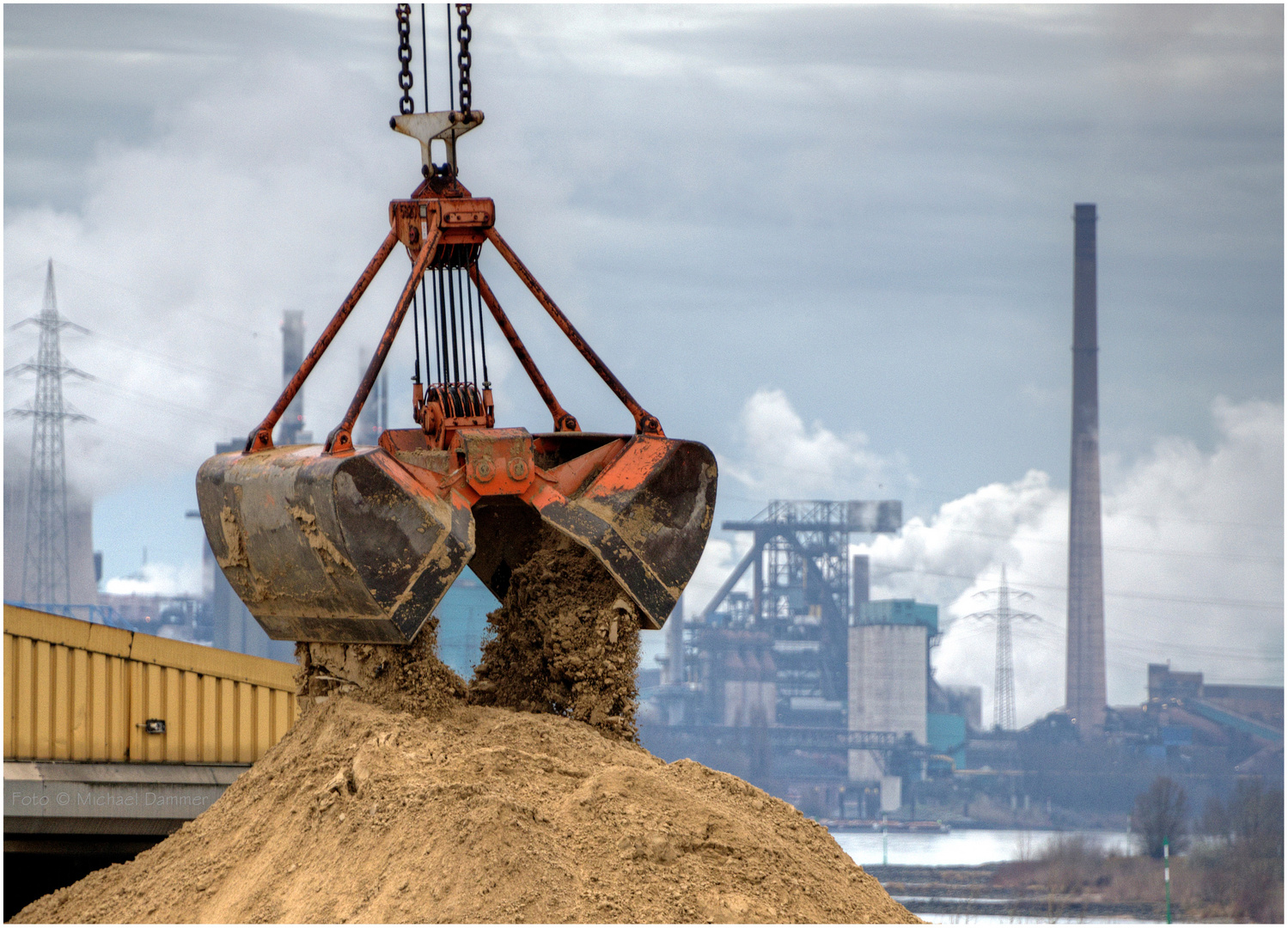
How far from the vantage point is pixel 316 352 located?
23.1 feet

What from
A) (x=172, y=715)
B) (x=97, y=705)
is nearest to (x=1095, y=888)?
(x=172, y=715)

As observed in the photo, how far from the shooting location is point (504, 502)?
7.20 metres

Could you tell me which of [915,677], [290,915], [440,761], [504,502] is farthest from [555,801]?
[915,677]

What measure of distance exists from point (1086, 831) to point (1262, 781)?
8761 millimetres

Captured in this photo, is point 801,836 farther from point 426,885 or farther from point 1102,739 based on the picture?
point 1102,739

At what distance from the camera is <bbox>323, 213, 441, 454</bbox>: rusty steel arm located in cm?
653

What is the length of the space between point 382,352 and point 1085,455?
73.2 m

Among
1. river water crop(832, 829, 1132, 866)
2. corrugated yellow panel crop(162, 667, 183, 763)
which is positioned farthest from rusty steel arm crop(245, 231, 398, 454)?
river water crop(832, 829, 1132, 866)

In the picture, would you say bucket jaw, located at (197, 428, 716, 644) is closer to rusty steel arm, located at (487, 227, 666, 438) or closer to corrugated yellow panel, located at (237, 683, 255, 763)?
rusty steel arm, located at (487, 227, 666, 438)

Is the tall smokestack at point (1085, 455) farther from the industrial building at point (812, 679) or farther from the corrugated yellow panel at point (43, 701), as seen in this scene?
the corrugated yellow panel at point (43, 701)

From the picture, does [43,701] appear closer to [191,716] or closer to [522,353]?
[191,716]

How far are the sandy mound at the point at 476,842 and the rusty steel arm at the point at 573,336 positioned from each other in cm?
128

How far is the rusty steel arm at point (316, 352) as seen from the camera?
690 cm

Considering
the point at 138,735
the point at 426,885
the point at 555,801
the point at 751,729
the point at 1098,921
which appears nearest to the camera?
the point at 426,885
